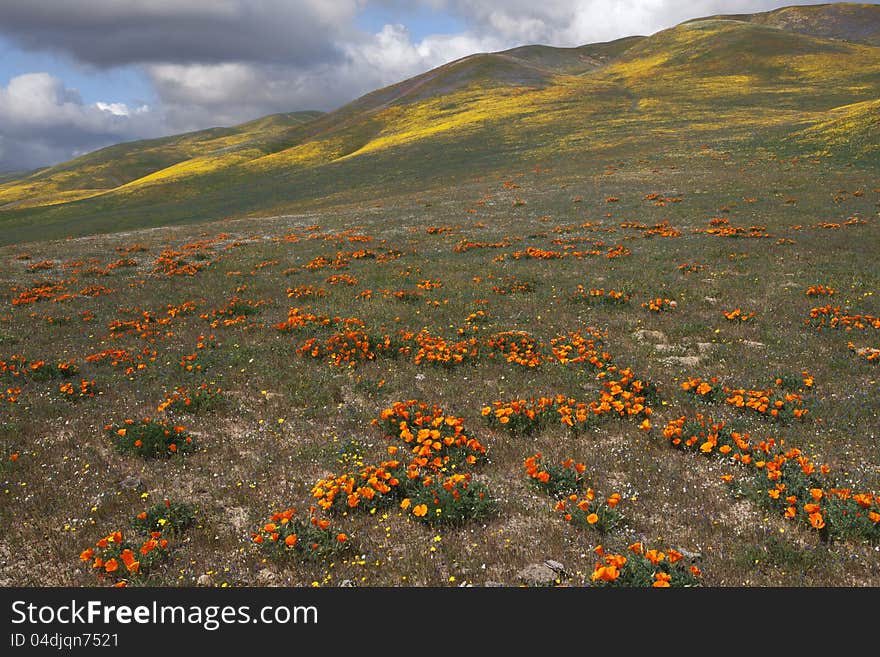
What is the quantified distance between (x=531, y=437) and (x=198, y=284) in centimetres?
1733

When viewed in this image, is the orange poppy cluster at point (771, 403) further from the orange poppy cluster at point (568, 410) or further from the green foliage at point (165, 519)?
the green foliage at point (165, 519)

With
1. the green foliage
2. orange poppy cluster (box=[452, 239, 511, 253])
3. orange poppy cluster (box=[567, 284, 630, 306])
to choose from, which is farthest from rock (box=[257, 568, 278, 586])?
orange poppy cluster (box=[452, 239, 511, 253])

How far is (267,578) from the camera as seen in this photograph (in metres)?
5.41

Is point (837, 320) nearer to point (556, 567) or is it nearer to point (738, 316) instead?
point (738, 316)

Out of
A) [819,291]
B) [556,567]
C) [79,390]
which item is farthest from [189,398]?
[819,291]

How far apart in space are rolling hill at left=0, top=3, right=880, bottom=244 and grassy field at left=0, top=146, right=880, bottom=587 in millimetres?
38142

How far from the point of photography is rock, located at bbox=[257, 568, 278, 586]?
5344 millimetres

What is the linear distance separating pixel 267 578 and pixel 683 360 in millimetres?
9692

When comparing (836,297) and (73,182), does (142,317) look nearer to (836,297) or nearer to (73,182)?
(836,297)

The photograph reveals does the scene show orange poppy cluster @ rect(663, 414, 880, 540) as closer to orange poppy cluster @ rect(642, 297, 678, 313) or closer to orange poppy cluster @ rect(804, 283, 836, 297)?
orange poppy cluster @ rect(642, 297, 678, 313)

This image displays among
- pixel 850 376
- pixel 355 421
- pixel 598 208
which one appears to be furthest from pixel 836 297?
pixel 598 208

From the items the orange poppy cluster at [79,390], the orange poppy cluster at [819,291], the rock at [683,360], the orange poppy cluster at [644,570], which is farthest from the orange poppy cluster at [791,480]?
the orange poppy cluster at [79,390]

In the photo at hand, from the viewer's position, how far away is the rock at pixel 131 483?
708 centimetres

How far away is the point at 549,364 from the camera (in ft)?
36.3
